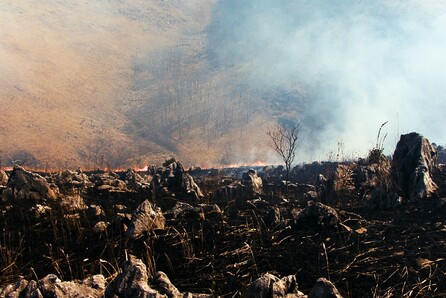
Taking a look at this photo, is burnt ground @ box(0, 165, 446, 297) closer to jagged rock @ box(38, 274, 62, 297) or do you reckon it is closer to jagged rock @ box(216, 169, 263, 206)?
jagged rock @ box(38, 274, 62, 297)

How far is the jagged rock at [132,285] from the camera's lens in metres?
6.29

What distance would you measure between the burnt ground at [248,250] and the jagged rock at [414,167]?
65.1 inches

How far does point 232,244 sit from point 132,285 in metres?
5.28

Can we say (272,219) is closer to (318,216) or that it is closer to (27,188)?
(318,216)

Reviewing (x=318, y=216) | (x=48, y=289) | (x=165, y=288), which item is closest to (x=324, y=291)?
(x=165, y=288)

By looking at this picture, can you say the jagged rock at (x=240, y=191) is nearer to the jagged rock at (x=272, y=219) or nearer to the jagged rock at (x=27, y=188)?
the jagged rock at (x=272, y=219)

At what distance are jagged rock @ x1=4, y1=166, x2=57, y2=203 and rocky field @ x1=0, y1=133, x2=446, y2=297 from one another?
46 mm

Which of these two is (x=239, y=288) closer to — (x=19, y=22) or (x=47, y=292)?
(x=47, y=292)

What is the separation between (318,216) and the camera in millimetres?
12719

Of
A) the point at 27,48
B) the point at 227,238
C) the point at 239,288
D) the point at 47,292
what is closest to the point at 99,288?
the point at 47,292

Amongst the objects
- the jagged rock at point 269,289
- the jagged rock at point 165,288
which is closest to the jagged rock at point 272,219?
the jagged rock at point 269,289

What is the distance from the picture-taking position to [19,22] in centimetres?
12750

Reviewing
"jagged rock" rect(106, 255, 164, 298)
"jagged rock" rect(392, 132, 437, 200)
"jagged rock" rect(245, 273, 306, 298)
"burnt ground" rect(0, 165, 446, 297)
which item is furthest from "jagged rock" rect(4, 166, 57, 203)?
"jagged rock" rect(392, 132, 437, 200)

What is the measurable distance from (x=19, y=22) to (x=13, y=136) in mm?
66775
